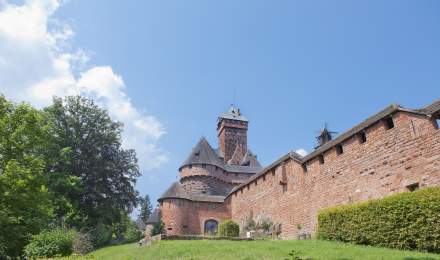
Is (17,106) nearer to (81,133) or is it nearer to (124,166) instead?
(81,133)

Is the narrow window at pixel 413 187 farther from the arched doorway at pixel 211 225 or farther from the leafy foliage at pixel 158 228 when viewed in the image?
the leafy foliage at pixel 158 228

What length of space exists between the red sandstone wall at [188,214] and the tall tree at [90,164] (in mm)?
4127

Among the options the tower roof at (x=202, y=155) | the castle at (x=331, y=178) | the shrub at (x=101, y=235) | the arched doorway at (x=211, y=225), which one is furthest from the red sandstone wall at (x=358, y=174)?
the tower roof at (x=202, y=155)

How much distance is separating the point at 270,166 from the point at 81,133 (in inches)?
756

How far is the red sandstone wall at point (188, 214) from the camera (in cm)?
3475

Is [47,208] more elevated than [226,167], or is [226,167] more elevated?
[226,167]

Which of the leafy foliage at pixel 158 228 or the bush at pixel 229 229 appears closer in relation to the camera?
the bush at pixel 229 229

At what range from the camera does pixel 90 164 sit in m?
34.8

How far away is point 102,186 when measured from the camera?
34562 millimetres

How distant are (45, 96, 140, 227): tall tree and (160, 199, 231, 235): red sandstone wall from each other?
13.5 ft

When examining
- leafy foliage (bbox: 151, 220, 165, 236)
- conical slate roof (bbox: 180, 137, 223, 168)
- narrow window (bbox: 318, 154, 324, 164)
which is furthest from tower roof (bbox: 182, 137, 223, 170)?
Answer: narrow window (bbox: 318, 154, 324, 164)

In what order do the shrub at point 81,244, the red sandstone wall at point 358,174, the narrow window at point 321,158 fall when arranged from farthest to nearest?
the shrub at point 81,244, the narrow window at point 321,158, the red sandstone wall at point 358,174

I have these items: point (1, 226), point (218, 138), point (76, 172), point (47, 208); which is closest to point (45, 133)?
point (47, 208)

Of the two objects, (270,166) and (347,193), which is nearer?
(347,193)
